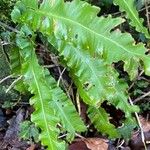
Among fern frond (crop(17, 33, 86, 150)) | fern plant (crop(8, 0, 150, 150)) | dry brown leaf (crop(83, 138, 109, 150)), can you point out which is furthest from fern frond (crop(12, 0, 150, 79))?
dry brown leaf (crop(83, 138, 109, 150))

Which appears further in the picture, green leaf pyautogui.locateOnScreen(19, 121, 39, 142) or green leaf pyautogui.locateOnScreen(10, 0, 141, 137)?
green leaf pyautogui.locateOnScreen(19, 121, 39, 142)

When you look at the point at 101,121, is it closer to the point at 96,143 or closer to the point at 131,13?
the point at 96,143

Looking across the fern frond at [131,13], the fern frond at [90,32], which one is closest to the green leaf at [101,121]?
the fern frond at [90,32]

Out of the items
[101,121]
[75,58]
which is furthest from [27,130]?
[75,58]

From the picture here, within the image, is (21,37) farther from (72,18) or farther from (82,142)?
(82,142)

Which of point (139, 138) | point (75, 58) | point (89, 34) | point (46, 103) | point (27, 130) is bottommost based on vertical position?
point (139, 138)

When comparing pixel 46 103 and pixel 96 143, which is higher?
pixel 46 103

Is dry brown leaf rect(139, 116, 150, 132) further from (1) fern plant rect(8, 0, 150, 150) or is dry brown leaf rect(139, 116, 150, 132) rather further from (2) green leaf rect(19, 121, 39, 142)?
(2) green leaf rect(19, 121, 39, 142)
